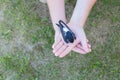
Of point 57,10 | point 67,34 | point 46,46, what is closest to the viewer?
point 67,34

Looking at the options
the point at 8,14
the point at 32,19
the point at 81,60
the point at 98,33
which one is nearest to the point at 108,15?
the point at 98,33

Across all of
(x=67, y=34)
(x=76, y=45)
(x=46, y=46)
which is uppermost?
(x=67, y=34)

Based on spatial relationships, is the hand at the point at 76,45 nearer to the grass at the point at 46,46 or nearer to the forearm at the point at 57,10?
the forearm at the point at 57,10

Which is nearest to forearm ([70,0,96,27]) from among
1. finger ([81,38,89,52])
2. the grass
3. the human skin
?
the human skin

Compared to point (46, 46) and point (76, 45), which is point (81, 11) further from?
point (46, 46)

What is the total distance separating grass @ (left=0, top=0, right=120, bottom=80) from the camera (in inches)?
90.9

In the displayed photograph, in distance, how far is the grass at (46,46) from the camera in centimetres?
231

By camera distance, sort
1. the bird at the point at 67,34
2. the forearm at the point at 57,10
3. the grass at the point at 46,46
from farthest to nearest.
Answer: the grass at the point at 46,46 → the forearm at the point at 57,10 → the bird at the point at 67,34

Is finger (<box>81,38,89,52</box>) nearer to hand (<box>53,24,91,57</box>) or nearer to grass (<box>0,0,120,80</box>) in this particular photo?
hand (<box>53,24,91,57</box>)

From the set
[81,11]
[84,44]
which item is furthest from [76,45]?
[81,11]

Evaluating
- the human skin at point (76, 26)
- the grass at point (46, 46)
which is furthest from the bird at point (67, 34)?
the grass at point (46, 46)

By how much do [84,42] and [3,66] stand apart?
0.74 meters

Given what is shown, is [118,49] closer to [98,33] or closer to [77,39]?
[98,33]

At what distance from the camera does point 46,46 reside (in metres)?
2.39
